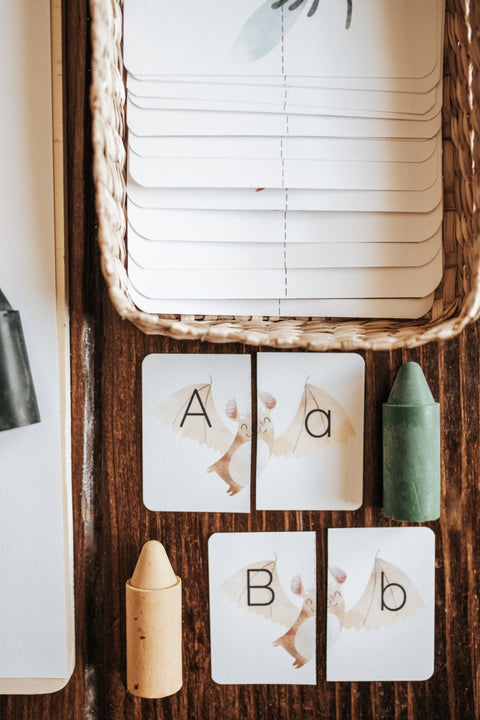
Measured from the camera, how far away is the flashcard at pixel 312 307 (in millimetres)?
655

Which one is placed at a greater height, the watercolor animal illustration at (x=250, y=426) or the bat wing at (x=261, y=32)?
the bat wing at (x=261, y=32)

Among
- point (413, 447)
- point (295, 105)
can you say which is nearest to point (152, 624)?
point (413, 447)

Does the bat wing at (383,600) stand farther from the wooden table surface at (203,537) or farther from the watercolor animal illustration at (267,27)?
the watercolor animal illustration at (267,27)

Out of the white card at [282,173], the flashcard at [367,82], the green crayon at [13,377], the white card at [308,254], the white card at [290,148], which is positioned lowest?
the green crayon at [13,377]

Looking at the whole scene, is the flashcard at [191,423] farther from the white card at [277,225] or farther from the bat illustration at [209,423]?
the white card at [277,225]

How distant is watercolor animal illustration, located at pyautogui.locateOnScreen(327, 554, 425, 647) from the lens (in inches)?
27.4

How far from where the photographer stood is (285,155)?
0.64 m

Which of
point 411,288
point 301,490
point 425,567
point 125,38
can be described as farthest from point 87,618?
point 125,38

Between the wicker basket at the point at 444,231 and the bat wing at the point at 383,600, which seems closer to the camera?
the wicker basket at the point at 444,231

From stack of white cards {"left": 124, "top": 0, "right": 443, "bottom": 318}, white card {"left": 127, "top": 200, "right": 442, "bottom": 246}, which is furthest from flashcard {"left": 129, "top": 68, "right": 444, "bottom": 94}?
white card {"left": 127, "top": 200, "right": 442, "bottom": 246}

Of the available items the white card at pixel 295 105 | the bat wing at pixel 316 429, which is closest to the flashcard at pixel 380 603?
the bat wing at pixel 316 429

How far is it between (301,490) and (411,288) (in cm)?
27

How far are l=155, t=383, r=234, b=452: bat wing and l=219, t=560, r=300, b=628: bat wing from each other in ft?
0.52

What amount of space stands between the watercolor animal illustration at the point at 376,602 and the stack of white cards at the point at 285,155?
309 millimetres
